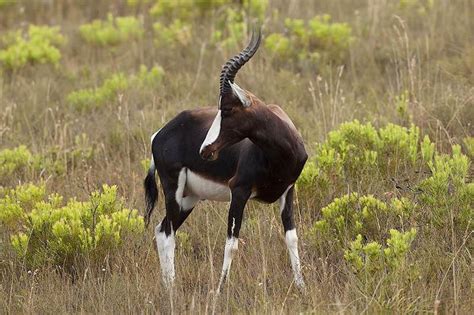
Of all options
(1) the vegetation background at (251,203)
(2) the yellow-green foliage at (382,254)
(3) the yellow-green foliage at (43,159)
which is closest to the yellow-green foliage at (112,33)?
(1) the vegetation background at (251,203)

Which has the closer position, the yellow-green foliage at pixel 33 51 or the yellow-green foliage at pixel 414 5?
the yellow-green foliage at pixel 33 51

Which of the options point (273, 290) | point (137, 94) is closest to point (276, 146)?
point (273, 290)

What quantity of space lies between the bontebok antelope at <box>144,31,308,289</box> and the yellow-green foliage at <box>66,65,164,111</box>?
12.8ft

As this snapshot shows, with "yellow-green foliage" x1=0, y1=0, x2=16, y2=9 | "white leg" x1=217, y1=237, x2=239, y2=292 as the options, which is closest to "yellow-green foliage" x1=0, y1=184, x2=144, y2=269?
"white leg" x1=217, y1=237, x2=239, y2=292

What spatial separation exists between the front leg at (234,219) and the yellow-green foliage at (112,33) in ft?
23.9

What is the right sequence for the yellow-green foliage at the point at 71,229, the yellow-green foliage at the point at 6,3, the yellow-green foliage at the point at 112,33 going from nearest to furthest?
the yellow-green foliage at the point at 71,229, the yellow-green foliage at the point at 112,33, the yellow-green foliage at the point at 6,3

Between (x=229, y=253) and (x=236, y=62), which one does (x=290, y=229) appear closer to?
(x=229, y=253)

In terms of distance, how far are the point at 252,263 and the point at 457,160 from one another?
164cm

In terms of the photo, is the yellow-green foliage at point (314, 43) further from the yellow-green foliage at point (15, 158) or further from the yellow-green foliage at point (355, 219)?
the yellow-green foliage at point (355, 219)

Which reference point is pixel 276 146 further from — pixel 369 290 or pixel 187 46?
pixel 187 46

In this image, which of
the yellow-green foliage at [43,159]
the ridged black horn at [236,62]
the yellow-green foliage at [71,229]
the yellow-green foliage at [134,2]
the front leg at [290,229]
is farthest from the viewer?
→ the yellow-green foliage at [134,2]

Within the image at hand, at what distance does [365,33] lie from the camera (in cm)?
1187

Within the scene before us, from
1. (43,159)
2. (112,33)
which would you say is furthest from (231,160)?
(112,33)

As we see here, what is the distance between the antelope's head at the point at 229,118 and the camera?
5566 mm
